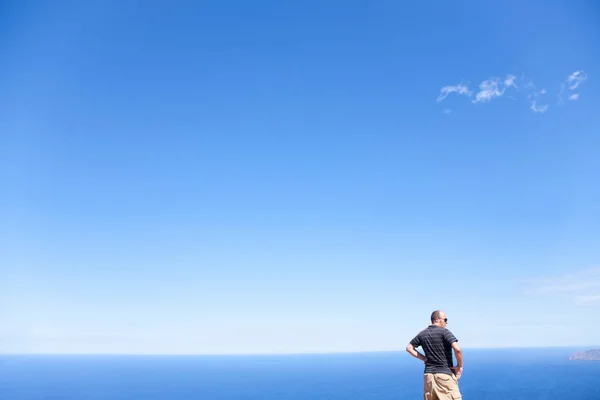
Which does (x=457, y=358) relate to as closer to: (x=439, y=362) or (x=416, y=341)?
(x=439, y=362)

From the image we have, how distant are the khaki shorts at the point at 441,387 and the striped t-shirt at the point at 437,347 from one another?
0.22 feet

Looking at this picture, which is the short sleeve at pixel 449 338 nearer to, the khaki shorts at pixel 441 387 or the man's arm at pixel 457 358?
the man's arm at pixel 457 358

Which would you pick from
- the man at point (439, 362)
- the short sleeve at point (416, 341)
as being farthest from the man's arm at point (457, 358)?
the short sleeve at point (416, 341)

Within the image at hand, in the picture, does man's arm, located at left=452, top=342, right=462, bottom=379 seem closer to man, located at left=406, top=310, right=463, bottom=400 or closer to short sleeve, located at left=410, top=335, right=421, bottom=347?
man, located at left=406, top=310, right=463, bottom=400

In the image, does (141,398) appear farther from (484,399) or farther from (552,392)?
(552,392)

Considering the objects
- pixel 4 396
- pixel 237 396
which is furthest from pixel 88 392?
pixel 237 396

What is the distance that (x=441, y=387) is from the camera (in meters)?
4.91

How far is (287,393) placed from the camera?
308 feet

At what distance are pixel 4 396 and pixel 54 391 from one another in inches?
498

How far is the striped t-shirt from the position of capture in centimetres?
493

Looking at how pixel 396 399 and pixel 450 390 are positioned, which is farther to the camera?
pixel 396 399

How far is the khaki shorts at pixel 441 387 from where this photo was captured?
4.85 metres

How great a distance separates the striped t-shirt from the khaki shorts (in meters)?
0.07

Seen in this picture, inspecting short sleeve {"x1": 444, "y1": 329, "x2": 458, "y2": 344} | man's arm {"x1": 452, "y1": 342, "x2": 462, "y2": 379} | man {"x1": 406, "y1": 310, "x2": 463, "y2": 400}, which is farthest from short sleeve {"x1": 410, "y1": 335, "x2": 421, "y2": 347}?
man's arm {"x1": 452, "y1": 342, "x2": 462, "y2": 379}
